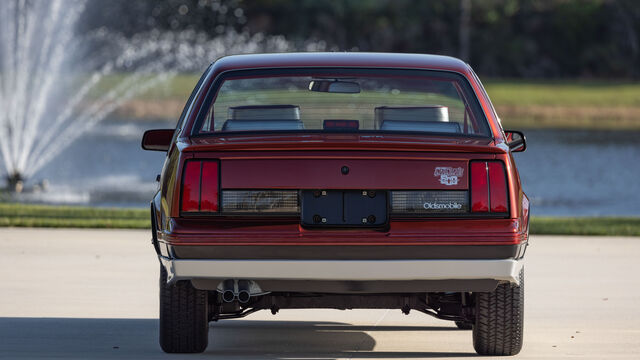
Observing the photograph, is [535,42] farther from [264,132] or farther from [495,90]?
[264,132]

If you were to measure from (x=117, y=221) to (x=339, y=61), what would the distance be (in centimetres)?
687

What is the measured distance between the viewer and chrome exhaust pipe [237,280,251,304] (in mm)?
6059

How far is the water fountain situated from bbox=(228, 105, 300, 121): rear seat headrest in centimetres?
1890

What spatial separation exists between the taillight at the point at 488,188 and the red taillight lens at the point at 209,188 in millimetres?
1143

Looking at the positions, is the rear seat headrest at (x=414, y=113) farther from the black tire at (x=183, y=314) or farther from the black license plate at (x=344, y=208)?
the black tire at (x=183, y=314)

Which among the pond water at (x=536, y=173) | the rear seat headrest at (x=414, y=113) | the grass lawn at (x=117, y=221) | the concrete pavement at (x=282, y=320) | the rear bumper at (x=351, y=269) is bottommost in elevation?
the pond water at (x=536, y=173)

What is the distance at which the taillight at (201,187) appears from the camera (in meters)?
6.05

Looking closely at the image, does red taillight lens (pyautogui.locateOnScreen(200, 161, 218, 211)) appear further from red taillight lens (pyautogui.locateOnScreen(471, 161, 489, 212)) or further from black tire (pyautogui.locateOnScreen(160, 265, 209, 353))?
red taillight lens (pyautogui.locateOnScreen(471, 161, 489, 212))

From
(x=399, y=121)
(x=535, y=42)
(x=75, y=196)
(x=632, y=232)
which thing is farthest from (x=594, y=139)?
(x=535, y=42)

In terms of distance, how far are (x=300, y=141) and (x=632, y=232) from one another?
775cm

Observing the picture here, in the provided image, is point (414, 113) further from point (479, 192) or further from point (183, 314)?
point (183, 314)

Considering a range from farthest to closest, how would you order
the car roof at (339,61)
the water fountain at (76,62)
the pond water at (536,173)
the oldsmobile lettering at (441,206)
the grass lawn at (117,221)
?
1. the water fountain at (76,62)
2. the pond water at (536,173)
3. the grass lawn at (117,221)
4. the car roof at (339,61)
5. the oldsmobile lettering at (441,206)

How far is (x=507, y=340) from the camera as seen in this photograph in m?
6.57

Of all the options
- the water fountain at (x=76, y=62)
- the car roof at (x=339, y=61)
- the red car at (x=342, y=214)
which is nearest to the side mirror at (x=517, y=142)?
the car roof at (x=339, y=61)
